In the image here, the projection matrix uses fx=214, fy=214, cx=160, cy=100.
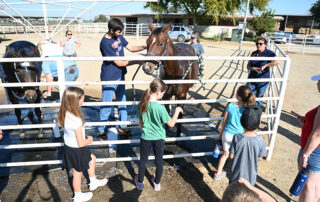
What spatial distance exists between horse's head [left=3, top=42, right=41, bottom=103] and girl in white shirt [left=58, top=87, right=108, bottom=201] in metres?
1.37

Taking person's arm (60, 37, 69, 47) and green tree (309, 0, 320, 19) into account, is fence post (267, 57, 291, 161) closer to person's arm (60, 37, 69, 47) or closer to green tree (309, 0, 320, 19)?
person's arm (60, 37, 69, 47)

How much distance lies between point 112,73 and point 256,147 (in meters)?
2.24

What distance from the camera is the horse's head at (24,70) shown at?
3352 mm

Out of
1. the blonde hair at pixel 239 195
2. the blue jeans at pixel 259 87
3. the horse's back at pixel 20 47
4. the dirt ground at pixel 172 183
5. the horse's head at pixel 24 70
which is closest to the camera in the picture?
the blonde hair at pixel 239 195

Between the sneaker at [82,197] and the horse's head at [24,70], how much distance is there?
1711 mm

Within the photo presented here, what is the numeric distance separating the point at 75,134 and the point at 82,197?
846mm

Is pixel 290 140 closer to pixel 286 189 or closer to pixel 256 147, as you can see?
pixel 286 189

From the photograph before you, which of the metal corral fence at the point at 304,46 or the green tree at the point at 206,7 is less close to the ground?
the green tree at the point at 206,7

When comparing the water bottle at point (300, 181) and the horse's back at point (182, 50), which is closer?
the water bottle at point (300, 181)

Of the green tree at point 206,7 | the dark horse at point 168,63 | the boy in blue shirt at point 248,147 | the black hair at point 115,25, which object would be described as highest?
the green tree at point 206,7

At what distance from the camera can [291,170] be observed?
3404 millimetres

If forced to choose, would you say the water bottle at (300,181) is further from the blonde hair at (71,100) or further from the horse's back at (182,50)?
the horse's back at (182,50)

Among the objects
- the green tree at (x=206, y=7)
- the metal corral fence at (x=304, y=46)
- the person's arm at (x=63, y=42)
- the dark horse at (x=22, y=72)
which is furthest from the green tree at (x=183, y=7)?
the dark horse at (x=22, y=72)

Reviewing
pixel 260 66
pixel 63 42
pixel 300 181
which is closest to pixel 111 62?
pixel 300 181
